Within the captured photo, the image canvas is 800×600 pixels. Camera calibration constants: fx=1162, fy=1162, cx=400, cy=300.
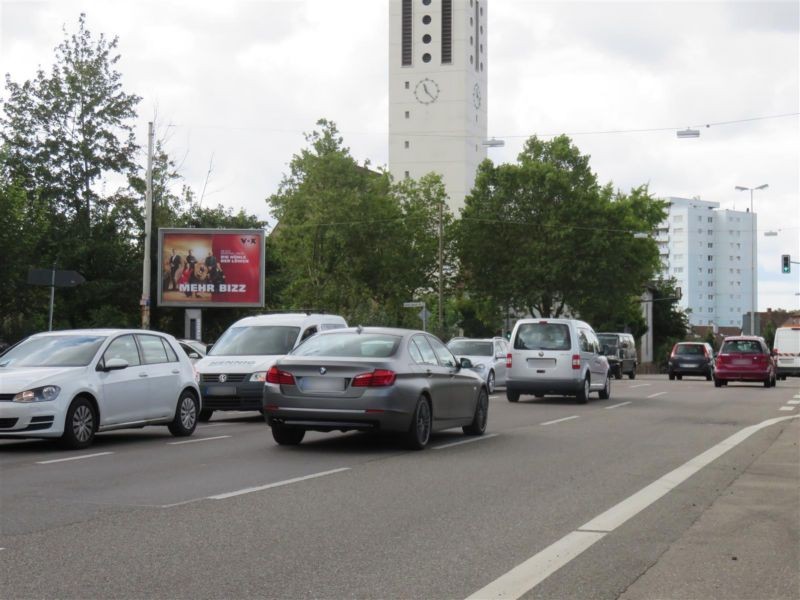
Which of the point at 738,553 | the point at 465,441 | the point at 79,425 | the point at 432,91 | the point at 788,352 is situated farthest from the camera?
the point at 432,91

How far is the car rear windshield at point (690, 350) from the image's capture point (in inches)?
1860

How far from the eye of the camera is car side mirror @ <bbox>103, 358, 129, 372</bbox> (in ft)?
47.3

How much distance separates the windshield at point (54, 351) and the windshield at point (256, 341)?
4.86 m

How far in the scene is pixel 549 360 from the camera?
1020 inches

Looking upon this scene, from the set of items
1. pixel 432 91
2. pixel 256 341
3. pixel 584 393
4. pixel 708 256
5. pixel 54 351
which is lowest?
pixel 584 393

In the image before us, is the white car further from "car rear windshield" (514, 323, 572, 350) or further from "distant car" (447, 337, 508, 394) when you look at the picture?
"distant car" (447, 337, 508, 394)

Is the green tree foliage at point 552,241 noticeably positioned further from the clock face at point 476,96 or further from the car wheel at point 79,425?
the car wheel at point 79,425

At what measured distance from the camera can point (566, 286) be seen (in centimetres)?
6719

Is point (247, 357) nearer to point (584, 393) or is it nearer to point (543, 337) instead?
point (543, 337)

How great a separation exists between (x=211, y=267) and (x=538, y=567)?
37978mm

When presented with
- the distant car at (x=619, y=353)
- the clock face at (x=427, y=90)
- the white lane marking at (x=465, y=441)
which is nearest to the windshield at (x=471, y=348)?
the distant car at (x=619, y=353)

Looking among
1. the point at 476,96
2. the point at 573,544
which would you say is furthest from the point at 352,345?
the point at 476,96

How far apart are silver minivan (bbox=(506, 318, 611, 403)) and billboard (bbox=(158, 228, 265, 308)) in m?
19.3

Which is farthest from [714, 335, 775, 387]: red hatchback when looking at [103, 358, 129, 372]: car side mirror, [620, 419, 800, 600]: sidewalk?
[620, 419, 800, 600]: sidewalk
